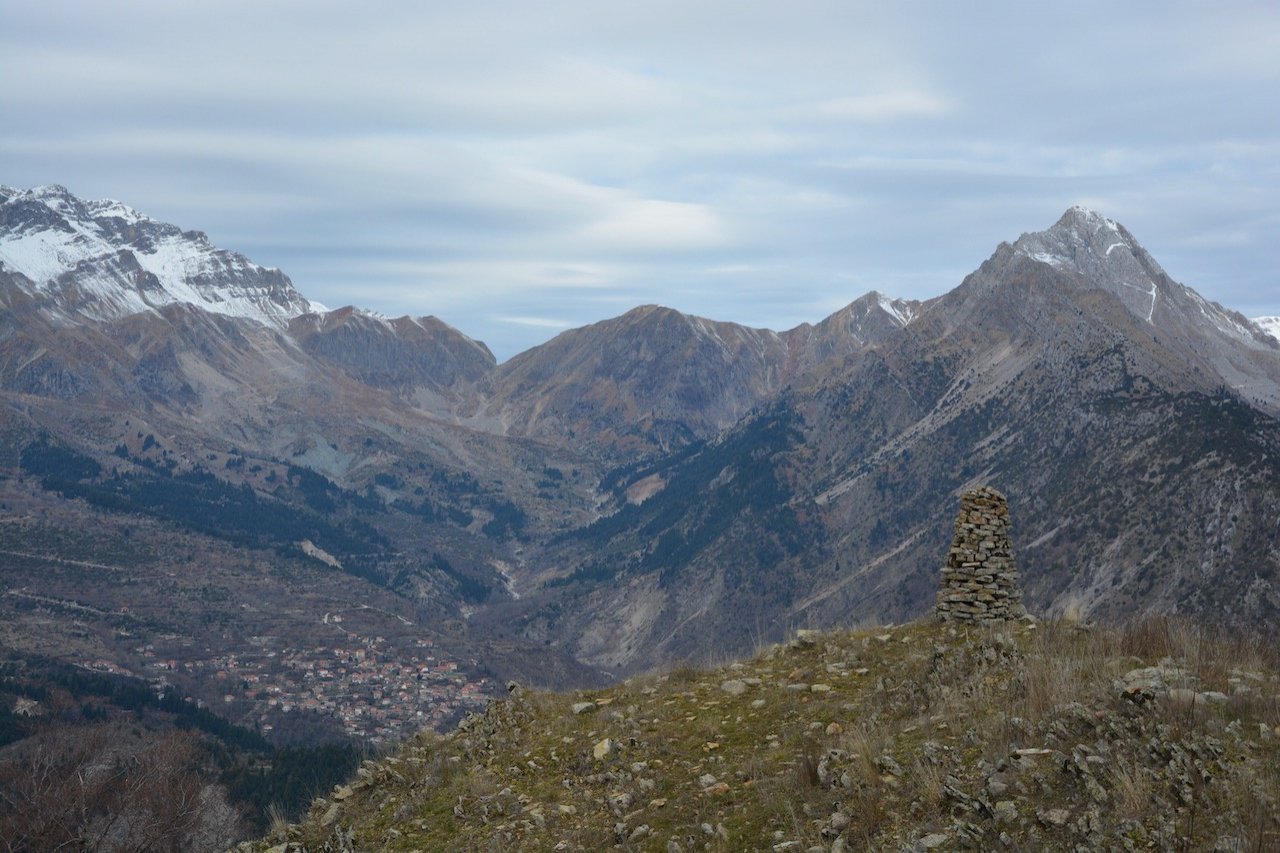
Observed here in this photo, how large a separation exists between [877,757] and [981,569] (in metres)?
8.99

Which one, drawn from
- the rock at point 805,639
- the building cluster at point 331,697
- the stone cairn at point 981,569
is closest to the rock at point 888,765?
the stone cairn at point 981,569

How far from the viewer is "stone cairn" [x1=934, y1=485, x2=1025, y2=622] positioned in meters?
21.7

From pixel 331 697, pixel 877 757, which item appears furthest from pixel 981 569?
pixel 331 697

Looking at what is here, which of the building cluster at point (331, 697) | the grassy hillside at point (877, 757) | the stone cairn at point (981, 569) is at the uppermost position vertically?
the stone cairn at point (981, 569)

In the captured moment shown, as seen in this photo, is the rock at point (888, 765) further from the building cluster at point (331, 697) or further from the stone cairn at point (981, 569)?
the building cluster at point (331, 697)

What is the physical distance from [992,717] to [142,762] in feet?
123

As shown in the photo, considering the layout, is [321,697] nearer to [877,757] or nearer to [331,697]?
[331,697]

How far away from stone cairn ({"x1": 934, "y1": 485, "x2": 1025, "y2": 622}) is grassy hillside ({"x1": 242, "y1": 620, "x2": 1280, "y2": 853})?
0.97 metres

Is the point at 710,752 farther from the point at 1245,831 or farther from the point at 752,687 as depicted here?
the point at 1245,831

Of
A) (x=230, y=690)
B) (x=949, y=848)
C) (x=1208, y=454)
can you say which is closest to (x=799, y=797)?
(x=949, y=848)

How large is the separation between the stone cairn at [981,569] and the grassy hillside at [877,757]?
0.97m

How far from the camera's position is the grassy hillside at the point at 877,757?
11344 millimetres

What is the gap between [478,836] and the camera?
16.2m

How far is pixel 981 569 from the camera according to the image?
21906 millimetres
